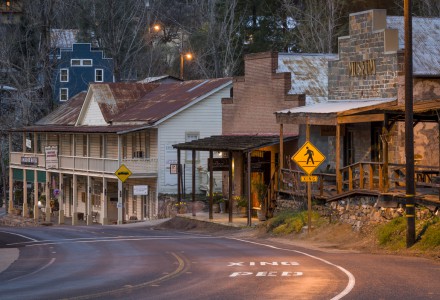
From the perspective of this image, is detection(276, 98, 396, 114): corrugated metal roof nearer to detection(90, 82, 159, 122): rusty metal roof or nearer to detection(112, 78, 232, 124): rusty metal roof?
detection(112, 78, 232, 124): rusty metal roof

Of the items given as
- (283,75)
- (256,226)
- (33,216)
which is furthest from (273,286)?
(33,216)

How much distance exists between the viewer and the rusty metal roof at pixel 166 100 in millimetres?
59812

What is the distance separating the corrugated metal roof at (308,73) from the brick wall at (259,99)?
0.77 m

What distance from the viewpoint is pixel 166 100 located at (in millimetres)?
63125

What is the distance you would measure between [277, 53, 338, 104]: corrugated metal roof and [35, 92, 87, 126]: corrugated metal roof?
23.6 m

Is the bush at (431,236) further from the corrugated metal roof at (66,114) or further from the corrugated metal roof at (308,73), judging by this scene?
the corrugated metal roof at (66,114)

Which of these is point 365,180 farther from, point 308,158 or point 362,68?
point 362,68

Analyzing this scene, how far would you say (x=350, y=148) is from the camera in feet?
133

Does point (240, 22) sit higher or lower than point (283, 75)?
higher

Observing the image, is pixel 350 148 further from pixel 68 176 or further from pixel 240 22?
pixel 240 22

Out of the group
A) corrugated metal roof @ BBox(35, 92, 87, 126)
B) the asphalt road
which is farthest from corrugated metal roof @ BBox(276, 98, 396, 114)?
corrugated metal roof @ BBox(35, 92, 87, 126)

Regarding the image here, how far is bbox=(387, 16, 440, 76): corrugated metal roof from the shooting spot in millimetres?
37156

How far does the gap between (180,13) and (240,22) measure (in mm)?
28146

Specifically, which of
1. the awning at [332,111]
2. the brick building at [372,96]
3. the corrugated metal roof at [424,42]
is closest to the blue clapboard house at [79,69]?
the brick building at [372,96]
